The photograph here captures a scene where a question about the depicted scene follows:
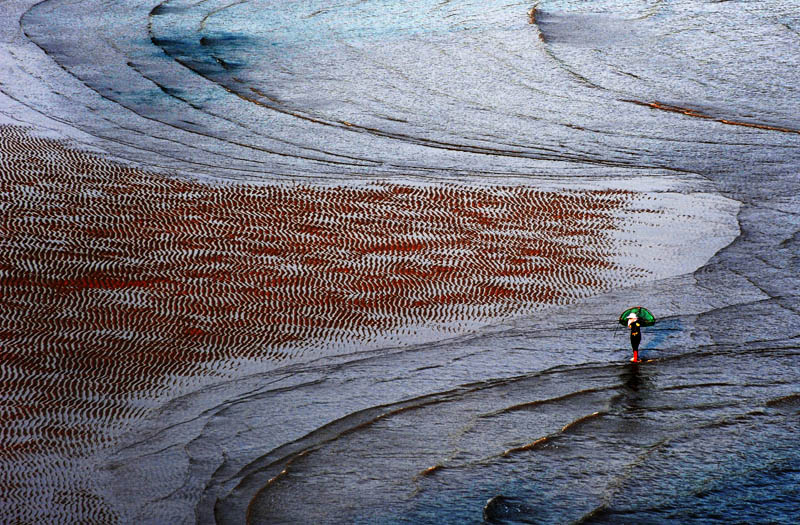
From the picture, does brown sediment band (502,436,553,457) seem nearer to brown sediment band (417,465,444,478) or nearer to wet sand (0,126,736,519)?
brown sediment band (417,465,444,478)

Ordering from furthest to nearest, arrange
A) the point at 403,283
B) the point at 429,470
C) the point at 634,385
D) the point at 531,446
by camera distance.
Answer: the point at 403,283
the point at 634,385
the point at 531,446
the point at 429,470

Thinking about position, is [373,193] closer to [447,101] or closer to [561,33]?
[447,101]

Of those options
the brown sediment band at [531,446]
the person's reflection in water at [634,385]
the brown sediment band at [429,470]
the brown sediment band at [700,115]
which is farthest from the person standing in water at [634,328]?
the brown sediment band at [700,115]

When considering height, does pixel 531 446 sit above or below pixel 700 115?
below

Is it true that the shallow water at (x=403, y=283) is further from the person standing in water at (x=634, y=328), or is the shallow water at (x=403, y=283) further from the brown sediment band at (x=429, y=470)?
the person standing in water at (x=634, y=328)

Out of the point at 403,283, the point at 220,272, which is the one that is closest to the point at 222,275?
the point at 220,272

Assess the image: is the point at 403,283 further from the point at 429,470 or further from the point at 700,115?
the point at 700,115

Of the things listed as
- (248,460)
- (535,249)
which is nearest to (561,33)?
(535,249)

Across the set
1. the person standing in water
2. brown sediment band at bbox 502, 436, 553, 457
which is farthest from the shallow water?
the person standing in water
